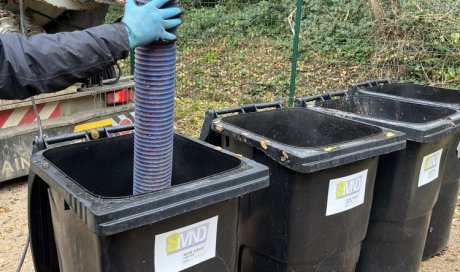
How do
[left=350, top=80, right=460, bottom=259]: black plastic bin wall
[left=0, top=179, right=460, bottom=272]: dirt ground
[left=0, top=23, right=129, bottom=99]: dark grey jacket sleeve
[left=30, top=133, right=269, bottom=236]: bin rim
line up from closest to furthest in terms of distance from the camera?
[left=30, top=133, right=269, bottom=236]: bin rim → [left=0, top=23, right=129, bottom=99]: dark grey jacket sleeve → [left=350, top=80, right=460, bottom=259]: black plastic bin wall → [left=0, top=179, right=460, bottom=272]: dirt ground

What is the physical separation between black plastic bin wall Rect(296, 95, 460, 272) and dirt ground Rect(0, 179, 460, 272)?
22.4 inches

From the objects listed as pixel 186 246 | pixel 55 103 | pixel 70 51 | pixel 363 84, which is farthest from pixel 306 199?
pixel 55 103

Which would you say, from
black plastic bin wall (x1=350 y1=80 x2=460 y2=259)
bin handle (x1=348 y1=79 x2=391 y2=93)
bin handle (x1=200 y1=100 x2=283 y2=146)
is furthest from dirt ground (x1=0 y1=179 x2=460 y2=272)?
bin handle (x1=200 y1=100 x2=283 y2=146)

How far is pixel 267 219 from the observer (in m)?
2.36

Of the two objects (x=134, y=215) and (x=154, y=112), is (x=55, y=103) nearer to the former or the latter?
(x=154, y=112)

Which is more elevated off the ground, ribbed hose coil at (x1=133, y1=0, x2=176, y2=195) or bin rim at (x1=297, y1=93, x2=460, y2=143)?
ribbed hose coil at (x1=133, y1=0, x2=176, y2=195)

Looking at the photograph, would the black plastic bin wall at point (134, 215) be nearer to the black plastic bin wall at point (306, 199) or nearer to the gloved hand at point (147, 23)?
the black plastic bin wall at point (306, 199)

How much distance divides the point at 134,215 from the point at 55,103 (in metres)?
3.26

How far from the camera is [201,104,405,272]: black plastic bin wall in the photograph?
2.24m

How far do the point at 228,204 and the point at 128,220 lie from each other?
456 mm

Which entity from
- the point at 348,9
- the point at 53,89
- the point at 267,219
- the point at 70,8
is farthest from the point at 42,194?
the point at 348,9

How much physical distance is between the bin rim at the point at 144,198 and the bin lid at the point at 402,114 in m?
1.06

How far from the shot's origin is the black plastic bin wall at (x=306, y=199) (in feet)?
7.36

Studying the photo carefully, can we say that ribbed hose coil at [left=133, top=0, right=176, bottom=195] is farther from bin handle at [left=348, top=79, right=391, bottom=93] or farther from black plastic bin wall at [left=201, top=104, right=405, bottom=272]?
bin handle at [left=348, top=79, right=391, bottom=93]
